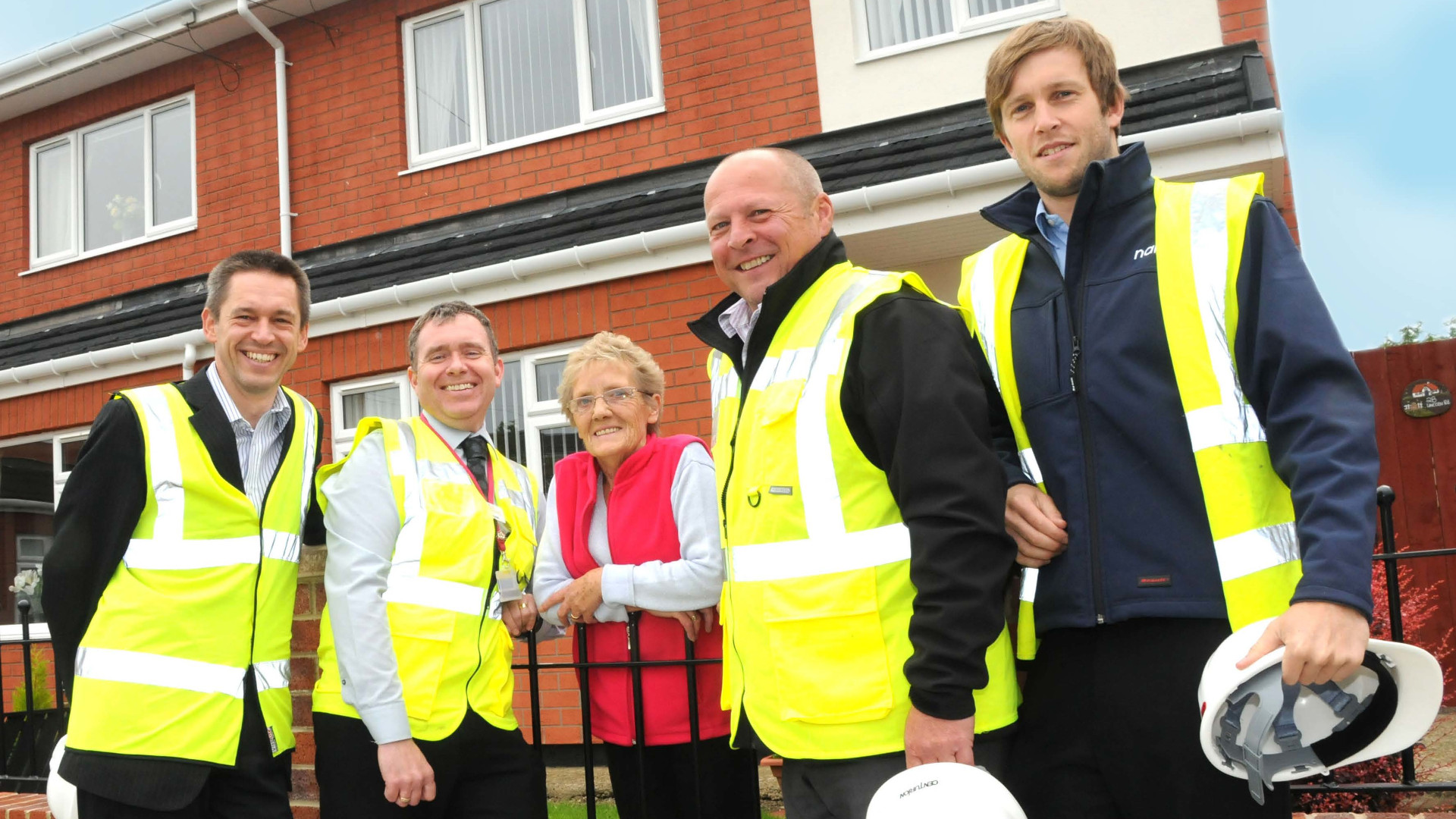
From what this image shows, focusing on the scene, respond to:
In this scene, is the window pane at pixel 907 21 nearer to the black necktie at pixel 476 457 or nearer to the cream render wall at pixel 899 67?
the cream render wall at pixel 899 67

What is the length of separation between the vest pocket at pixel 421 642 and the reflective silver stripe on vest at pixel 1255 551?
1.83 metres

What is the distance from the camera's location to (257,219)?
998 centimetres

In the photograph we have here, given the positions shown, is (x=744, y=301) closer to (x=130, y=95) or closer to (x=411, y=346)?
(x=411, y=346)

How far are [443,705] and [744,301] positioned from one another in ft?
4.14

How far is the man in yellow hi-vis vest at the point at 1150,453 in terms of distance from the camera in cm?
184

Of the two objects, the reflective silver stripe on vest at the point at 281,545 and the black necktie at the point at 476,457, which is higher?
the black necktie at the point at 476,457

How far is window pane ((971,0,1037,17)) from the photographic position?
7898 millimetres

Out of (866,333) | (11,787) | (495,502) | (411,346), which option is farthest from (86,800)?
(11,787)

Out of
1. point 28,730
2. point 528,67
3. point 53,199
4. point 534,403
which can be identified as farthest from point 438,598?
point 53,199

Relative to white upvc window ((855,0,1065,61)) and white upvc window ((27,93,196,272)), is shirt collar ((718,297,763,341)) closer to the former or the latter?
white upvc window ((855,0,1065,61))

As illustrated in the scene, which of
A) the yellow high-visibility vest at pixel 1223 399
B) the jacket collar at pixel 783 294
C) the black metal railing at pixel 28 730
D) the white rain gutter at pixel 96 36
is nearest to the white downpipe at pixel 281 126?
the white rain gutter at pixel 96 36

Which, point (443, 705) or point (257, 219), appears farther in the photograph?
point (257, 219)

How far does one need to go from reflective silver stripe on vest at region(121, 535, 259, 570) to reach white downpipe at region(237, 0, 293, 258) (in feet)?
24.0

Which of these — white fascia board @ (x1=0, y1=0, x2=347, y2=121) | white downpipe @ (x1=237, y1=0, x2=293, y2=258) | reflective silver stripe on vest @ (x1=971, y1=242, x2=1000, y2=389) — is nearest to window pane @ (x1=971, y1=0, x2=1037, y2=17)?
white fascia board @ (x1=0, y1=0, x2=347, y2=121)
